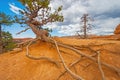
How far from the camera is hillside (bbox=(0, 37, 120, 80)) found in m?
6.61

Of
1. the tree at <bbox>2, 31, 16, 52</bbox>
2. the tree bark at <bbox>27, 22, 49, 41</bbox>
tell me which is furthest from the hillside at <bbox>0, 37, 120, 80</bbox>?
the tree at <bbox>2, 31, 16, 52</bbox>

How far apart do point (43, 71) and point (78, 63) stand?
3.66 ft

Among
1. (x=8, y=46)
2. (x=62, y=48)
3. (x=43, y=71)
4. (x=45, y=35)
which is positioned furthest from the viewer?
(x=8, y=46)

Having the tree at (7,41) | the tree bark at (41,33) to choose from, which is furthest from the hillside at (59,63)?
the tree at (7,41)

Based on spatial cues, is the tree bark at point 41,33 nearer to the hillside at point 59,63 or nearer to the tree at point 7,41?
the hillside at point 59,63

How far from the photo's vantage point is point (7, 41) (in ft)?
71.5

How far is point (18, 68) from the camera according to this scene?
24.7 ft

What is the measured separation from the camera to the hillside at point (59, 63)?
6609 millimetres

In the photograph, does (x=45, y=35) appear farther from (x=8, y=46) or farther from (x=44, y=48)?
(x=8, y=46)

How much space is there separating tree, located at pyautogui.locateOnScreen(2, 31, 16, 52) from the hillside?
12.8 metres

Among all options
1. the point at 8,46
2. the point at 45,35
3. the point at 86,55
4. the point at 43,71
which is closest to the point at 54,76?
the point at 43,71

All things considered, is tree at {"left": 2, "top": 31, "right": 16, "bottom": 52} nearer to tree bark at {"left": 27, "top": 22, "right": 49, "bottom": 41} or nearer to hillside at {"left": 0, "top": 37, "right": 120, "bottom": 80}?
tree bark at {"left": 27, "top": 22, "right": 49, "bottom": 41}

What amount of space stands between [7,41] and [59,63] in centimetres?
1567

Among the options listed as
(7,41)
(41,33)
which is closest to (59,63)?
(41,33)
